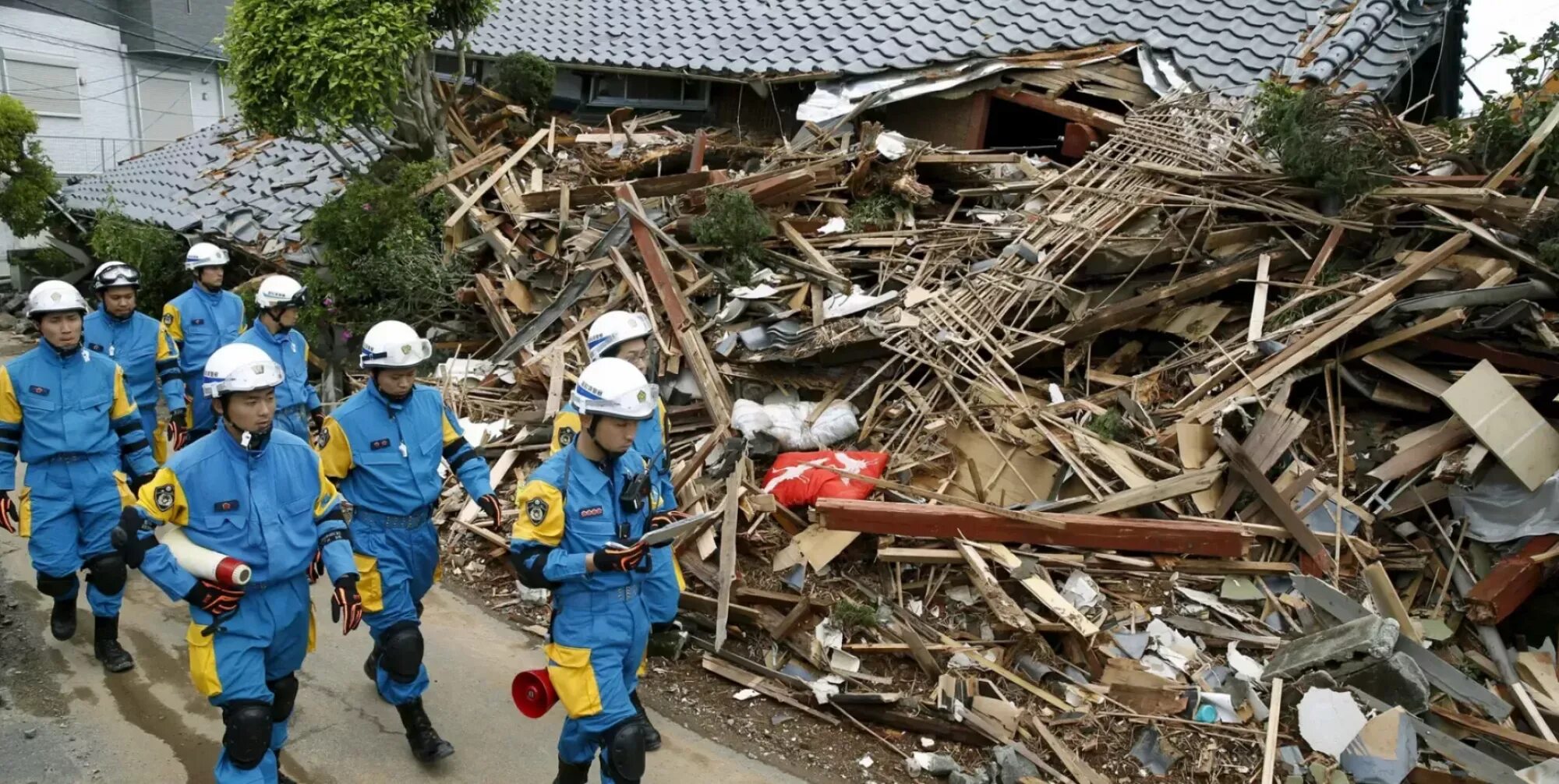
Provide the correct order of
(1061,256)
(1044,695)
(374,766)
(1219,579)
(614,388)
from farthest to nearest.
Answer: (1061,256) → (1219,579) → (1044,695) → (374,766) → (614,388)

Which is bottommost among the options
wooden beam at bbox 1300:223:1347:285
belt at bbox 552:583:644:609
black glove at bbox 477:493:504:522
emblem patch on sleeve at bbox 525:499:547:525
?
black glove at bbox 477:493:504:522

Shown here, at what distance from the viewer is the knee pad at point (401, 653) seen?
4.18 m

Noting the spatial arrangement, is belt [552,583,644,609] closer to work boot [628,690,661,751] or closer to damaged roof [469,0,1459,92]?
work boot [628,690,661,751]

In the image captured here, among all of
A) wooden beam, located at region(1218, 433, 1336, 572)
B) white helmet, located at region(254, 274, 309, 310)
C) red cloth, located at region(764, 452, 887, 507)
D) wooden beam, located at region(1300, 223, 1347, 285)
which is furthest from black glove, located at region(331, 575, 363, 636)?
wooden beam, located at region(1300, 223, 1347, 285)

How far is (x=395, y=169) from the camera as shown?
438 inches

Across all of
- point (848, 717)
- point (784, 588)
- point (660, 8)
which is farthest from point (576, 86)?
point (848, 717)

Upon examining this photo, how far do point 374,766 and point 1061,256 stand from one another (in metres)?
5.66

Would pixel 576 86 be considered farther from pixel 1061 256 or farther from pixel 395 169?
pixel 1061 256

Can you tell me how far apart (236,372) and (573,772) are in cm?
206

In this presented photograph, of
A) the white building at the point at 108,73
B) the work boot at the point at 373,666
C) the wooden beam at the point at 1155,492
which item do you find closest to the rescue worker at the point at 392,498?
the work boot at the point at 373,666

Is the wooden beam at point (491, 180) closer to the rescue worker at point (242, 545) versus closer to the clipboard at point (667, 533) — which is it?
the rescue worker at point (242, 545)

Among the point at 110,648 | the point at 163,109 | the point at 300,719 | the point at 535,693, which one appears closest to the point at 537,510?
the point at 535,693

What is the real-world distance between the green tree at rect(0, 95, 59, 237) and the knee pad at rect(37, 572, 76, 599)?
1362cm

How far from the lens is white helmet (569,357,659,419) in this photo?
3500mm
